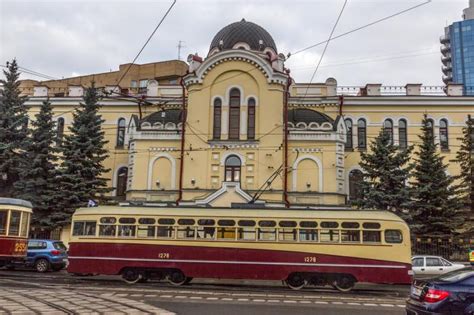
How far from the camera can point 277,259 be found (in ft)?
51.0

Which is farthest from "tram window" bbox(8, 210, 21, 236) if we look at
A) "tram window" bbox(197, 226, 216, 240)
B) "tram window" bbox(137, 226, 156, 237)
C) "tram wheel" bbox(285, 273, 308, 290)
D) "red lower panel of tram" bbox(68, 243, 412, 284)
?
"tram wheel" bbox(285, 273, 308, 290)

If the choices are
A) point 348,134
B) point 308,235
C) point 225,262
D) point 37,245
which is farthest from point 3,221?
point 348,134

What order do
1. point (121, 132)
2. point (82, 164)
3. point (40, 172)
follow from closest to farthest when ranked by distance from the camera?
1. point (82, 164)
2. point (40, 172)
3. point (121, 132)

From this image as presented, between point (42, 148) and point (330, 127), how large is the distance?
711 inches

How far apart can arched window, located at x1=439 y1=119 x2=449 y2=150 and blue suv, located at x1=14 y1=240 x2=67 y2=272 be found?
26687mm

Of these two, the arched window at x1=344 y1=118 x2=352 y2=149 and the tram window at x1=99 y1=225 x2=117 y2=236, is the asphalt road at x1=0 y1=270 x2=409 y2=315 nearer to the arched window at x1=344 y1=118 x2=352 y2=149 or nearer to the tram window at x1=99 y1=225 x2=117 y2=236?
the tram window at x1=99 y1=225 x2=117 y2=236

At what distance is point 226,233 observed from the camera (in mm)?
16062

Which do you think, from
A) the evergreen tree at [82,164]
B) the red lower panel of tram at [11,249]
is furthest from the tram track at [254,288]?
the evergreen tree at [82,164]

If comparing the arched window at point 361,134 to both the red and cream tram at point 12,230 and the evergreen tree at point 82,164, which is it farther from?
the red and cream tram at point 12,230

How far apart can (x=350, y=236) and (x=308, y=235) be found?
1413 mm

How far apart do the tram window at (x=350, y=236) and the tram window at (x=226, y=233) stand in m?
3.78

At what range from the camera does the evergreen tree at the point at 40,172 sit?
87.5 feet

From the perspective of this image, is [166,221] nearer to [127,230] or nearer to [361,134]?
[127,230]

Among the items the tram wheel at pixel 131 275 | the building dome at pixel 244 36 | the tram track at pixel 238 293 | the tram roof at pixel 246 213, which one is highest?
the building dome at pixel 244 36
